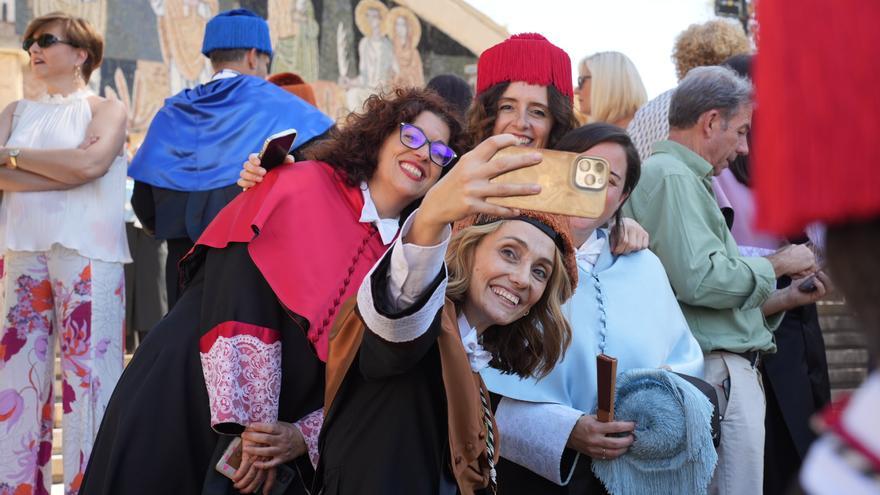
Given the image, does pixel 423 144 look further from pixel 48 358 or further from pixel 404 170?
pixel 48 358

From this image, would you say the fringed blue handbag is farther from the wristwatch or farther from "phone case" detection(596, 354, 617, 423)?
the wristwatch

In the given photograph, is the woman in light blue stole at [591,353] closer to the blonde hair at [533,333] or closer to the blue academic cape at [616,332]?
the blue academic cape at [616,332]

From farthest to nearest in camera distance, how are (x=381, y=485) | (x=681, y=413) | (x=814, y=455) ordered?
(x=681, y=413) < (x=381, y=485) < (x=814, y=455)

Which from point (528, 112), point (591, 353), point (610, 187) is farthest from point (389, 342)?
point (528, 112)

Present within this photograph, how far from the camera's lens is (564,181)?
7.24ft

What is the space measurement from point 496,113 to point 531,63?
0.24 metres

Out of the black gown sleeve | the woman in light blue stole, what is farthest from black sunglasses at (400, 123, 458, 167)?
the black gown sleeve

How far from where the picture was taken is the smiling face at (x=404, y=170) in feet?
11.7

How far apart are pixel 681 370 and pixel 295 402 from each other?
139 centimetres

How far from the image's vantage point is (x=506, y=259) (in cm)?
327

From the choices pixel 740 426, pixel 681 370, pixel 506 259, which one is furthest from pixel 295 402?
pixel 740 426

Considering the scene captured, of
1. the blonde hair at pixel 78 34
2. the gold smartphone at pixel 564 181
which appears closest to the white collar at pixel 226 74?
the blonde hair at pixel 78 34

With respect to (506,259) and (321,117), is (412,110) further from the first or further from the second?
(321,117)

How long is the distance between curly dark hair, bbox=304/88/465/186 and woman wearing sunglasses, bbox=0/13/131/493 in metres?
1.78
